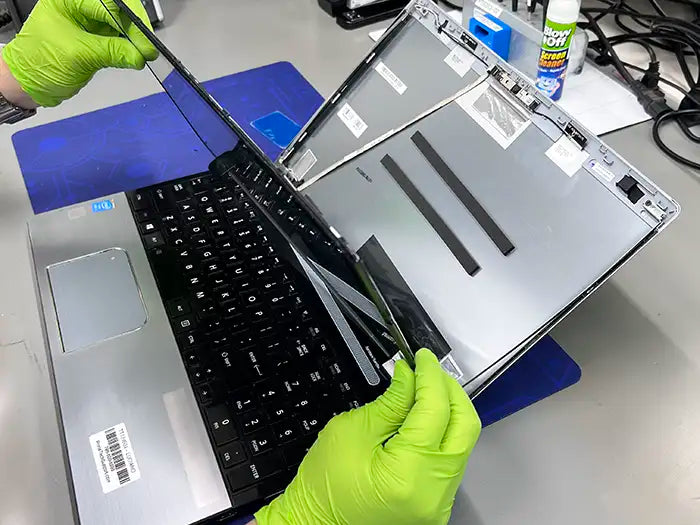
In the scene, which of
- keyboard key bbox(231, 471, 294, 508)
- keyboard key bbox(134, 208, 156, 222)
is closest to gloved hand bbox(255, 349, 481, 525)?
keyboard key bbox(231, 471, 294, 508)

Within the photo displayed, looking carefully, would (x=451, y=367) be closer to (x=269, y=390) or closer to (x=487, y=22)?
(x=269, y=390)

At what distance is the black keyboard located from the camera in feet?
1.50

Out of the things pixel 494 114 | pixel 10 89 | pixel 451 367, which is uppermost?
pixel 494 114

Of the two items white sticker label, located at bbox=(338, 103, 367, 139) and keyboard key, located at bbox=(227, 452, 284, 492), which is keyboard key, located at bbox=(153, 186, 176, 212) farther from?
keyboard key, located at bbox=(227, 452, 284, 492)

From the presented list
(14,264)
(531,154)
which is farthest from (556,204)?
(14,264)

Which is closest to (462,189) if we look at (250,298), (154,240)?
(250,298)

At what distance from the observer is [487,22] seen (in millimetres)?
833

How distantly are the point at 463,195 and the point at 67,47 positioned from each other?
0.48 m

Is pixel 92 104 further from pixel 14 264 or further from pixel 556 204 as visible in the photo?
pixel 556 204

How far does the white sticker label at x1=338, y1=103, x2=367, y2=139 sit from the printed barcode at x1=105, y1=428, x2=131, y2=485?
349 mm

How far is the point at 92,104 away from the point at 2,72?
143mm

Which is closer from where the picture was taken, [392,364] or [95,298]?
[392,364]

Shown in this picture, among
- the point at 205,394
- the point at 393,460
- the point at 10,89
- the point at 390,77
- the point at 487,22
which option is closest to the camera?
the point at 393,460

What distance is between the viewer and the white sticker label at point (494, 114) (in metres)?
0.51
